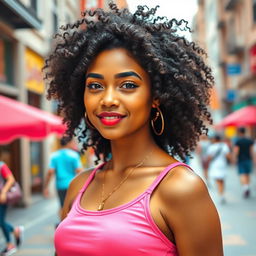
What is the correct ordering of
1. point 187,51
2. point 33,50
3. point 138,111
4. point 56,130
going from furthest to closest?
1. point 33,50
2. point 56,130
3. point 187,51
4. point 138,111

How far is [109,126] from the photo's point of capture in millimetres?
1943

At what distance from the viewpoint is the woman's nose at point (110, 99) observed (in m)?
1.89

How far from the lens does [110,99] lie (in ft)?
6.20

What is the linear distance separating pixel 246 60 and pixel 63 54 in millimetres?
23957

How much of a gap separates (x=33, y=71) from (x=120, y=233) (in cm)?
1177

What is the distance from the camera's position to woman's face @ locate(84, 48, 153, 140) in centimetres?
190

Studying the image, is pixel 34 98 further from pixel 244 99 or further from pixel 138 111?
pixel 244 99

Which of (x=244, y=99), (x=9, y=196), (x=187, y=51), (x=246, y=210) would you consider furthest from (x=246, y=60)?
(x=187, y=51)

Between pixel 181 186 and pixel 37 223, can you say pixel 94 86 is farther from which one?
pixel 37 223

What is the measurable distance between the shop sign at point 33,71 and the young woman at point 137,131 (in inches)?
410

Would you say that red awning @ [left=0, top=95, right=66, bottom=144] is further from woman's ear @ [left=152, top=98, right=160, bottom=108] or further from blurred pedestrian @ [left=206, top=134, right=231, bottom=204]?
blurred pedestrian @ [left=206, top=134, right=231, bottom=204]

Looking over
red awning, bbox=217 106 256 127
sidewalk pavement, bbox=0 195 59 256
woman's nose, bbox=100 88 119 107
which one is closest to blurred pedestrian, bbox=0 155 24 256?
sidewalk pavement, bbox=0 195 59 256

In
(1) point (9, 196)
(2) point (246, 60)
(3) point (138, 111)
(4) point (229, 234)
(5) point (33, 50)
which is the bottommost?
(4) point (229, 234)

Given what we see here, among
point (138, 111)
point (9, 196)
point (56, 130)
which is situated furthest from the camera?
point (56, 130)
